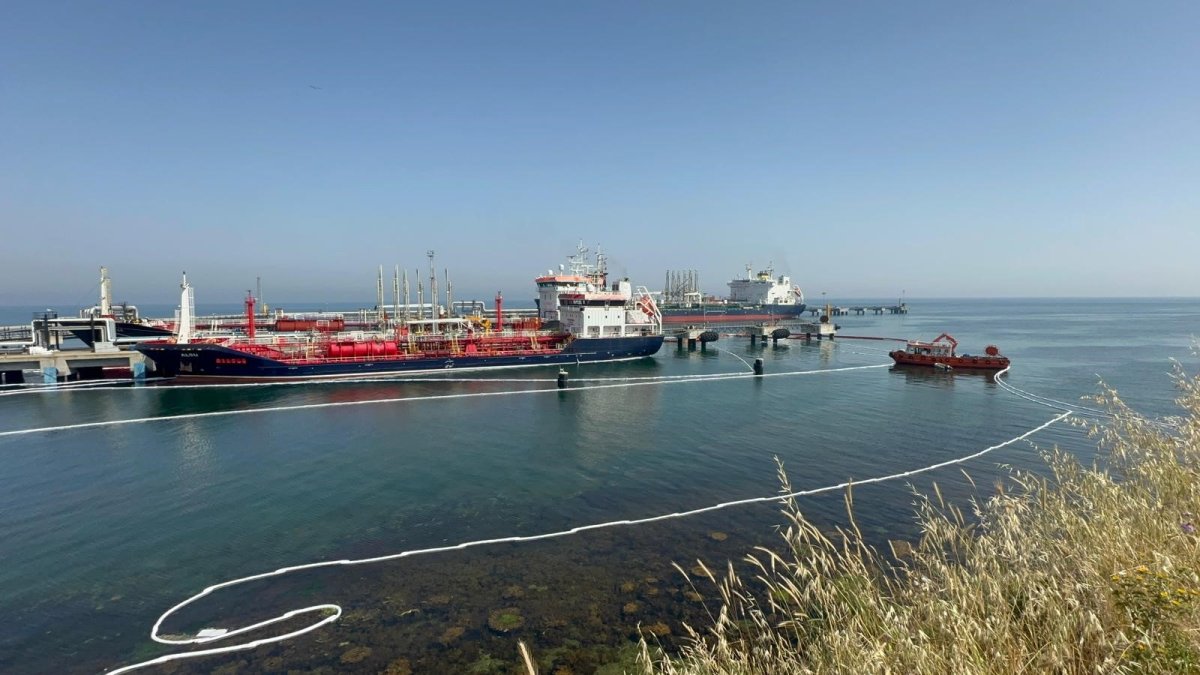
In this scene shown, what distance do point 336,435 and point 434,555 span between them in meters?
15.4

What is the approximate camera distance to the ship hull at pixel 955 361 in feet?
143

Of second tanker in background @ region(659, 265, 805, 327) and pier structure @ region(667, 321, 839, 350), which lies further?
second tanker in background @ region(659, 265, 805, 327)

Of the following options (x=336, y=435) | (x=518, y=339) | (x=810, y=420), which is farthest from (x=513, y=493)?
(x=518, y=339)

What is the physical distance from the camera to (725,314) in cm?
Answer: 9719

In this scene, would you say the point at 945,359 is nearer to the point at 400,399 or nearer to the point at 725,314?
the point at 400,399

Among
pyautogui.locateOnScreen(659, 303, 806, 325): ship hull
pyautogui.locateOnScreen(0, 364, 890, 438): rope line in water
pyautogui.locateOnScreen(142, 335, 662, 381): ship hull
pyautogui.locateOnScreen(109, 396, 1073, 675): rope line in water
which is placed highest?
pyautogui.locateOnScreen(659, 303, 806, 325): ship hull

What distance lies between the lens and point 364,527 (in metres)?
15.8

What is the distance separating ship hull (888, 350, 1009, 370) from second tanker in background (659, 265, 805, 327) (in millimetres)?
44719

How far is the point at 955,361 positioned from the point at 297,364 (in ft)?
177

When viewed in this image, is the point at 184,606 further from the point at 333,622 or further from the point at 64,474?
the point at 64,474

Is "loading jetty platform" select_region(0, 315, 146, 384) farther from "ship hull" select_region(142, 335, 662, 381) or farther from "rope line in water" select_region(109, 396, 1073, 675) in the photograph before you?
"rope line in water" select_region(109, 396, 1073, 675)

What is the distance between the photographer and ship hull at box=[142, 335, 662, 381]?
40.0 meters

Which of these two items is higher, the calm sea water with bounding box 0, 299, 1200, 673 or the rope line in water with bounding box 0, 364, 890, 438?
the rope line in water with bounding box 0, 364, 890, 438

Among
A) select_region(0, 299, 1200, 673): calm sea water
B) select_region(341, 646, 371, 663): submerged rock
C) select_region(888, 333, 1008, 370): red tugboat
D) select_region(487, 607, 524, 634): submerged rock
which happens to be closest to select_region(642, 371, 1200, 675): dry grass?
select_region(0, 299, 1200, 673): calm sea water
